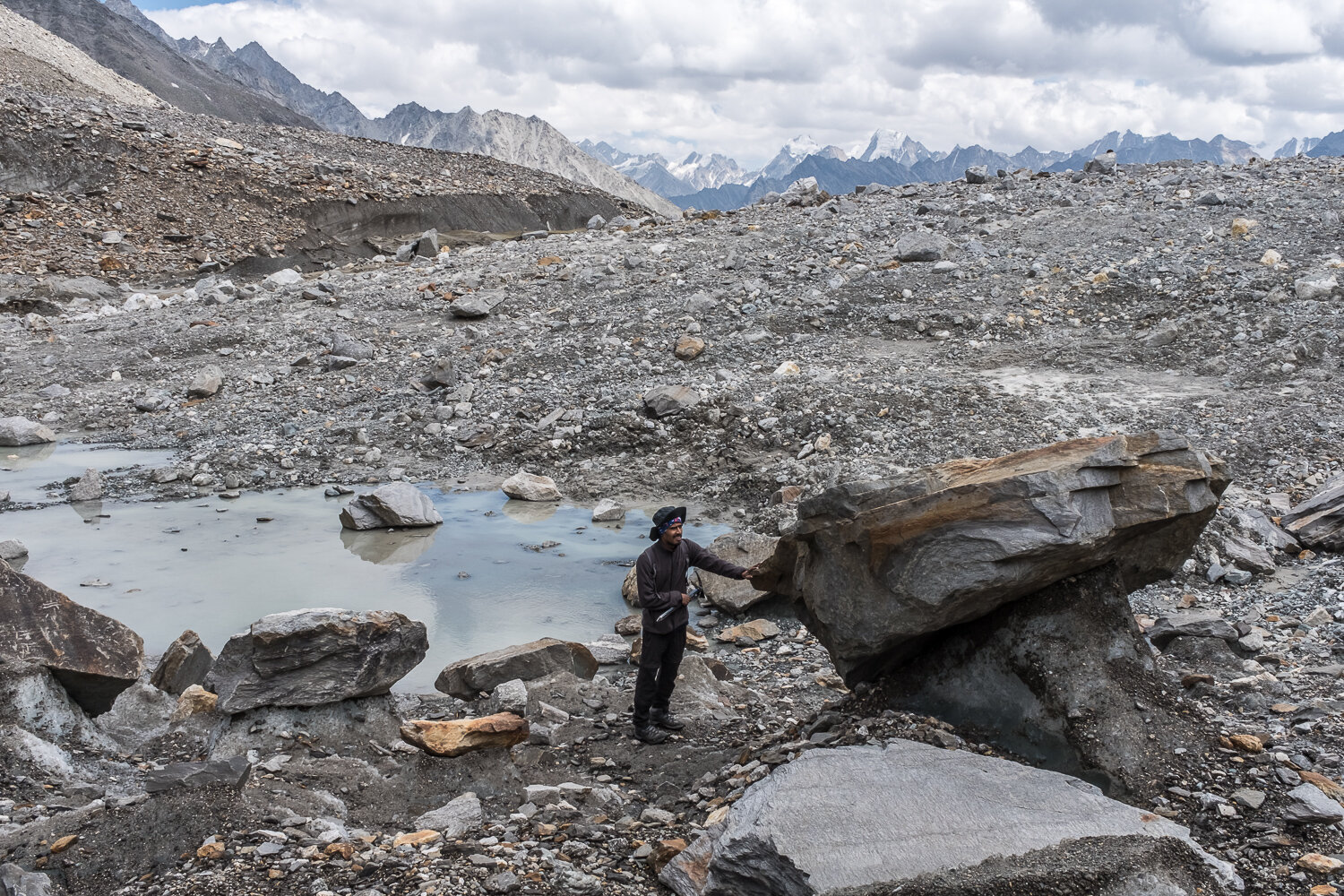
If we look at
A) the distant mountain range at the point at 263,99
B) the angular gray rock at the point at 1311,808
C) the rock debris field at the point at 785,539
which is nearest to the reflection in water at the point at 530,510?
the rock debris field at the point at 785,539

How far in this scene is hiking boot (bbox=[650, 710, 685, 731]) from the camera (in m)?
4.90

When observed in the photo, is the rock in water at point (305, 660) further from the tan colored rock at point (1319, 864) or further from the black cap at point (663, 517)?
the tan colored rock at point (1319, 864)

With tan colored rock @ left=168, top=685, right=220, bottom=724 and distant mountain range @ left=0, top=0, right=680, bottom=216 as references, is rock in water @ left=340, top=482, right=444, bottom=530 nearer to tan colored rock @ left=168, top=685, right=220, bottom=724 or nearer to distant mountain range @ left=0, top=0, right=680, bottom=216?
tan colored rock @ left=168, top=685, right=220, bottom=724

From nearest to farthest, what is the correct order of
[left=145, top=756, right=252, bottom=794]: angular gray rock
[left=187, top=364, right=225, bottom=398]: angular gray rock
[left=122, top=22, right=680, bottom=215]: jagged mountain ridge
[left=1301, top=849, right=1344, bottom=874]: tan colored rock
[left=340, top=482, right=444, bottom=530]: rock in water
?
1. [left=1301, top=849, right=1344, bottom=874]: tan colored rock
2. [left=145, top=756, right=252, bottom=794]: angular gray rock
3. [left=340, top=482, right=444, bottom=530]: rock in water
4. [left=187, top=364, right=225, bottom=398]: angular gray rock
5. [left=122, top=22, right=680, bottom=215]: jagged mountain ridge

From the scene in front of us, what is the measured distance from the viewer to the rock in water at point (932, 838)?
2.93 meters

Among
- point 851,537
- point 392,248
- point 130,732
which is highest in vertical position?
point 392,248

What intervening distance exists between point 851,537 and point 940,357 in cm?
790

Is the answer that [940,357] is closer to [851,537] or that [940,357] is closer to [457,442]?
[457,442]

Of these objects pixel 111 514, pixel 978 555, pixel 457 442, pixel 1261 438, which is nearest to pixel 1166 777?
pixel 978 555

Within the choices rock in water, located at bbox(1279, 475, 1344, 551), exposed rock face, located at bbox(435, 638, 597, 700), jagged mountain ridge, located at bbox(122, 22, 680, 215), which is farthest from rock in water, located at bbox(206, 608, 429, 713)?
jagged mountain ridge, located at bbox(122, 22, 680, 215)

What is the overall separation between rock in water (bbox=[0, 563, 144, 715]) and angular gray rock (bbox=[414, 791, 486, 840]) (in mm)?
2072

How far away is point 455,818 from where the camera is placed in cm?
393

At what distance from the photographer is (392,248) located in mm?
21453

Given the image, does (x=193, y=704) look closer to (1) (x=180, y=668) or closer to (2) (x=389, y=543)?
(1) (x=180, y=668)
